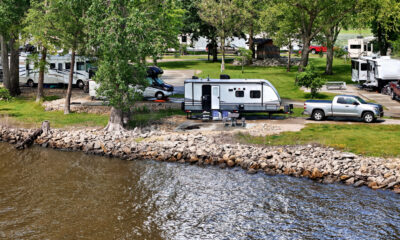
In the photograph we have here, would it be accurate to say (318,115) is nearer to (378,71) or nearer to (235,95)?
(235,95)

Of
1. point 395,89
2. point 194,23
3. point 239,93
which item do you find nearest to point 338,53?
point 194,23

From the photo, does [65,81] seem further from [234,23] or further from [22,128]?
[234,23]

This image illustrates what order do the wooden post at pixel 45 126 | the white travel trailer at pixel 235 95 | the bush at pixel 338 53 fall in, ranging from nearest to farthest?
1. the wooden post at pixel 45 126
2. the white travel trailer at pixel 235 95
3. the bush at pixel 338 53

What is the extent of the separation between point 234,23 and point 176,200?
4379 centimetres

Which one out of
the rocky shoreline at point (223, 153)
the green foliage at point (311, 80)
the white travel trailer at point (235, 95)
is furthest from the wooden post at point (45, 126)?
the green foliage at point (311, 80)

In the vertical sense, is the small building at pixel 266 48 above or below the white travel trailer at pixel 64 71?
above

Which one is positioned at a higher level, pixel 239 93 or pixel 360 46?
pixel 360 46

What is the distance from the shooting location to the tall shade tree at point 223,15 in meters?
60.5

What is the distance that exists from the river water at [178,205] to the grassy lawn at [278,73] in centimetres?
2050

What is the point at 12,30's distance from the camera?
39.5m

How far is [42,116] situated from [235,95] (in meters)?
14.7

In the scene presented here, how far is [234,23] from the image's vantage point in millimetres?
61594

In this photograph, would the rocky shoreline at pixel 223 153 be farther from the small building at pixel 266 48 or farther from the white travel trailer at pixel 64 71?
the small building at pixel 266 48

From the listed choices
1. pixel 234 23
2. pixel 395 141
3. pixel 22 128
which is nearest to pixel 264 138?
pixel 395 141
